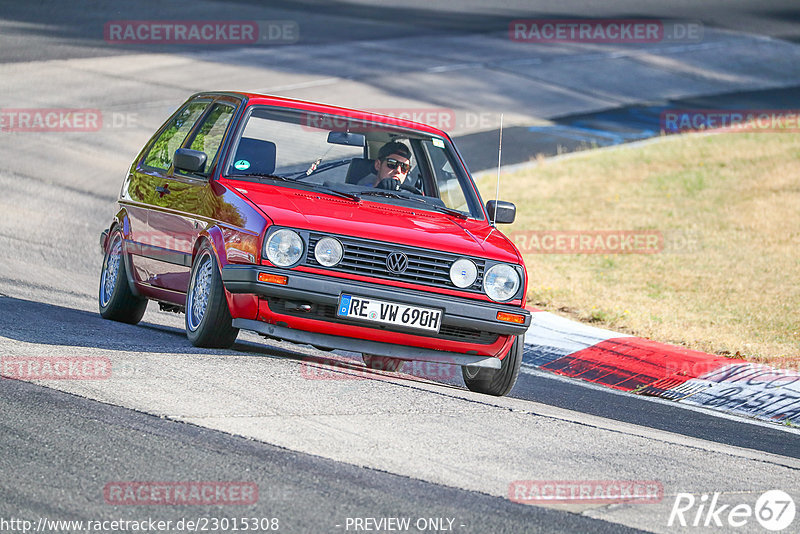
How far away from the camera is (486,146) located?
20.7 metres

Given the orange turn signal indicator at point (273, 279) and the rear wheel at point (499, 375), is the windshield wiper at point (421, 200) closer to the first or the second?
the rear wheel at point (499, 375)

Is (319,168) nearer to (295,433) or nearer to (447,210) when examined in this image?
(447,210)

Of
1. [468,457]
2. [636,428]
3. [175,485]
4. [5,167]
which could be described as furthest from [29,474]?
[5,167]

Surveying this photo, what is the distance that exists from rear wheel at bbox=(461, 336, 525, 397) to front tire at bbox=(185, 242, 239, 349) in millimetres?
1591

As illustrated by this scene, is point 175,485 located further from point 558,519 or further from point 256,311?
point 256,311

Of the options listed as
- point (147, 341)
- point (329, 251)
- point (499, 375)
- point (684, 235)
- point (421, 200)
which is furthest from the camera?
point (684, 235)

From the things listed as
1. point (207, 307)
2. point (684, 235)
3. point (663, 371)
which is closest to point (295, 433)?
point (207, 307)

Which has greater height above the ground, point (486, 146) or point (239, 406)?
point (486, 146)

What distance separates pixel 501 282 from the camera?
24.0ft

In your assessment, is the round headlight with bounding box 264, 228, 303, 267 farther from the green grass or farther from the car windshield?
the green grass

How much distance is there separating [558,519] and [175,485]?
4.96 feet

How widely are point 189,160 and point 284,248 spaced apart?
3.84 ft

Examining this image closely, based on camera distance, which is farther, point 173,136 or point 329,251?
point 173,136

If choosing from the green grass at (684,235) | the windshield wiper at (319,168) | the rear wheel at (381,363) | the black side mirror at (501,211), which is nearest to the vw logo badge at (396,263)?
the windshield wiper at (319,168)
